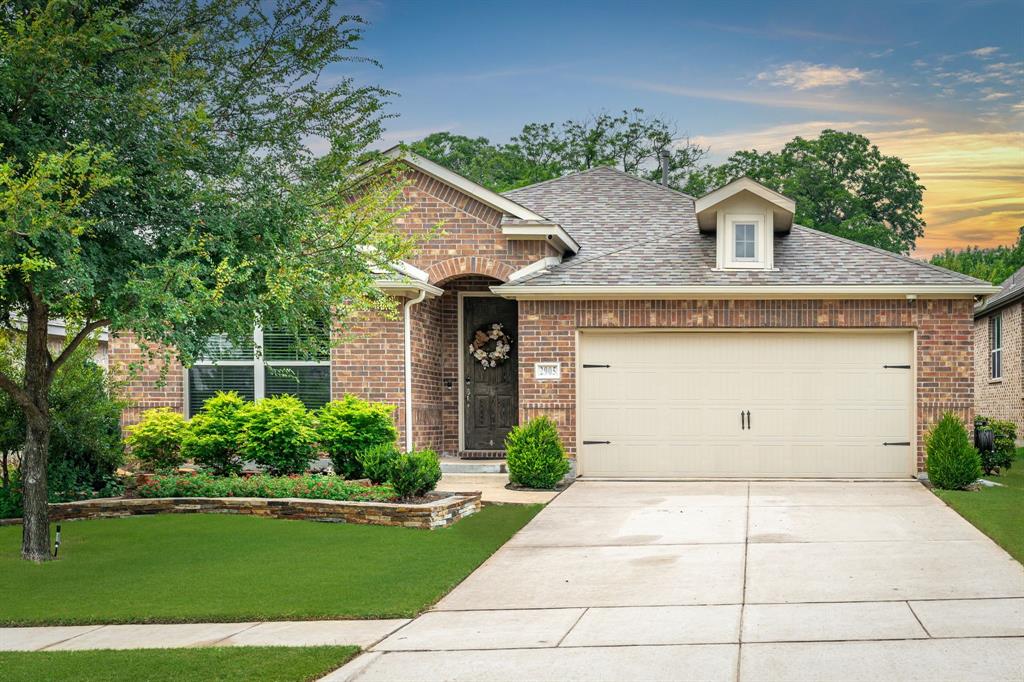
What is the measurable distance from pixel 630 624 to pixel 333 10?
693 centimetres

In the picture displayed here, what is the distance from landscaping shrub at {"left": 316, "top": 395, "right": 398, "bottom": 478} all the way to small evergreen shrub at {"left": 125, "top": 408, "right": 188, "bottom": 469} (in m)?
2.08

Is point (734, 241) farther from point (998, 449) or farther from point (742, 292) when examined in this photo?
point (998, 449)

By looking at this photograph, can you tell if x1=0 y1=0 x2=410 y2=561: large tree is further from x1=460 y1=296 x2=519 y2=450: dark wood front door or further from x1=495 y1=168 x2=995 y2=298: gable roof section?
x1=460 y1=296 x2=519 y2=450: dark wood front door

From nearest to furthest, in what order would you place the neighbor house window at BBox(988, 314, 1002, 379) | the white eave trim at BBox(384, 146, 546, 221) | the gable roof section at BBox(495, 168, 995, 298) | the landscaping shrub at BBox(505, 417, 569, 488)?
the landscaping shrub at BBox(505, 417, 569, 488) < the gable roof section at BBox(495, 168, 995, 298) < the white eave trim at BBox(384, 146, 546, 221) < the neighbor house window at BBox(988, 314, 1002, 379)

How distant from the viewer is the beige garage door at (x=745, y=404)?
1720cm

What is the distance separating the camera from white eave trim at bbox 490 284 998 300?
55.1 feet

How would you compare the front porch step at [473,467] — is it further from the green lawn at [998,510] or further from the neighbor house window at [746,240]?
the green lawn at [998,510]

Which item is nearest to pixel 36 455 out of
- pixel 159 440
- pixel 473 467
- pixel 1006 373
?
pixel 159 440

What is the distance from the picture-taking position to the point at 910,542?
11383 mm

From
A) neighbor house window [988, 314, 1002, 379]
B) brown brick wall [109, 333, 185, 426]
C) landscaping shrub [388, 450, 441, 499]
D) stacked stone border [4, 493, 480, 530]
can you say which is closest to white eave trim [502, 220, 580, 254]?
stacked stone border [4, 493, 480, 530]

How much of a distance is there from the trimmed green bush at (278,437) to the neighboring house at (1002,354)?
18446 millimetres

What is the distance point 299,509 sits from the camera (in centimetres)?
1348

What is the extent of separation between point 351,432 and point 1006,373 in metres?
20.7

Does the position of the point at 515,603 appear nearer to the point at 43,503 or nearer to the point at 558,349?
the point at 43,503
